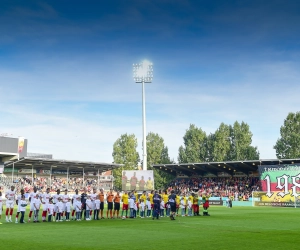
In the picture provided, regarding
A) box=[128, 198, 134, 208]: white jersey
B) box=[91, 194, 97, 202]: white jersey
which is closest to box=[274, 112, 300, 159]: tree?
box=[128, 198, 134, 208]: white jersey

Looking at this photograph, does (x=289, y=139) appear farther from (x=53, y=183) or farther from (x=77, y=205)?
(x=77, y=205)

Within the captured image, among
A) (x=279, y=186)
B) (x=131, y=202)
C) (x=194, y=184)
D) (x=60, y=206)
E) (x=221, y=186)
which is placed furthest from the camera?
(x=194, y=184)

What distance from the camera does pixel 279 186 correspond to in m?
50.3

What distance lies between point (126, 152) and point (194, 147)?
1541cm

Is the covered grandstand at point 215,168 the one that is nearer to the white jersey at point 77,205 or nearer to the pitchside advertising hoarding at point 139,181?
the pitchside advertising hoarding at point 139,181

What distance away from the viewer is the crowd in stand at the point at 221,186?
62094mm

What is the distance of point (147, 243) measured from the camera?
13.7 m

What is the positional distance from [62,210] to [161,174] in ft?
218

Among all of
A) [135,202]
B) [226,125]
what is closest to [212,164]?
[226,125]

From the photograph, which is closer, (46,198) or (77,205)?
(46,198)

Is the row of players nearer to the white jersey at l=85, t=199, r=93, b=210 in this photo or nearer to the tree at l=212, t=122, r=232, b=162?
the white jersey at l=85, t=199, r=93, b=210

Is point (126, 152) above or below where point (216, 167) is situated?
above

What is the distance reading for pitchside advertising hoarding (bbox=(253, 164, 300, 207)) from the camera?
158 feet

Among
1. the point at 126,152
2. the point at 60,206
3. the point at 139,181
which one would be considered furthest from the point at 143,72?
the point at 60,206
